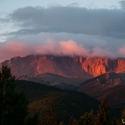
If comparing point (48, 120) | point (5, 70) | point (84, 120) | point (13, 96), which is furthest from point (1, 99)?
point (48, 120)

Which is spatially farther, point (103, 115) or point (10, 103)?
point (103, 115)

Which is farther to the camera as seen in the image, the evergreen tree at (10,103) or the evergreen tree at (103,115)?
the evergreen tree at (103,115)

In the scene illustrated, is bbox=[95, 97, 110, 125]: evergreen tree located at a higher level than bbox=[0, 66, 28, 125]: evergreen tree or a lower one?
lower

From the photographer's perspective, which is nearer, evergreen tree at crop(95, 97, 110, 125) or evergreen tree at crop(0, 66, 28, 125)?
evergreen tree at crop(0, 66, 28, 125)

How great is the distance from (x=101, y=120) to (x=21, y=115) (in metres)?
21.7

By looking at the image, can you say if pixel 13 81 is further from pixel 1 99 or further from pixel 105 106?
pixel 105 106

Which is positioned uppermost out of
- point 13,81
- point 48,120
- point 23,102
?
point 13,81

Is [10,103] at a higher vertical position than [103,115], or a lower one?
higher

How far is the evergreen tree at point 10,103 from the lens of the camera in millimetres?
43938

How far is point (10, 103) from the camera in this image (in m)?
44.8

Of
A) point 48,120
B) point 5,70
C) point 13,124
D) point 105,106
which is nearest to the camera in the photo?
point 13,124

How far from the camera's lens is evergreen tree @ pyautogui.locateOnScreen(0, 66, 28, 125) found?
144 ft

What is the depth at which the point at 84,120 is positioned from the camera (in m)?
76.8

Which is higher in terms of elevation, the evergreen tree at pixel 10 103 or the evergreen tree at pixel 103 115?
the evergreen tree at pixel 10 103
